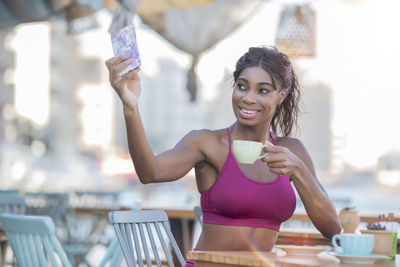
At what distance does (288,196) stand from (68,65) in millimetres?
74508

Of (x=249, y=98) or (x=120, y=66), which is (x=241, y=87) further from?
(x=120, y=66)

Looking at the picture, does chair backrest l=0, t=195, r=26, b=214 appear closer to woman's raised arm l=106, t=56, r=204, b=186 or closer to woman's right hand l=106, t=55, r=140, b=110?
woman's raised arm l=106, t=56, r=204, b=186

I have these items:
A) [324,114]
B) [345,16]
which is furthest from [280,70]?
[324,114]

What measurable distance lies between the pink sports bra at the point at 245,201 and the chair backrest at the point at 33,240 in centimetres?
53

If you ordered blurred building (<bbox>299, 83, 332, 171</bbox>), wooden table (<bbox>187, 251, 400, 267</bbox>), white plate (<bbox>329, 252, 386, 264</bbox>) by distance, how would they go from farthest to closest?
blurred building (<bbox>299, 83, 332, 171</bbox>), white plate (<bbox>329, 252, 386, 264</bbox>), wooden table (<bbox>187, 251, 400, 267</bbox>)

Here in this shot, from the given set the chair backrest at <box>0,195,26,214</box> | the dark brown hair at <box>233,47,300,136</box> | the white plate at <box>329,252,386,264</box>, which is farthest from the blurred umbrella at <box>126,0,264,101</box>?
the white plate at <box>329,252,386,264</box>

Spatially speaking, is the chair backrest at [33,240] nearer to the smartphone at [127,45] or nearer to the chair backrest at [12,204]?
the smartphone at [127,45]

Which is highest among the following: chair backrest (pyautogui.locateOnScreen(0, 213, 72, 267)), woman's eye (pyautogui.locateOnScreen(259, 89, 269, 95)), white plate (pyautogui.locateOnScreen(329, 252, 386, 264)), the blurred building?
woman's eye (pyautogui.locateOnScreen(259, 89, 269, 95))

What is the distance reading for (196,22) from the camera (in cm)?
574

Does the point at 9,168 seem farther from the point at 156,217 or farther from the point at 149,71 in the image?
the point at 149,71

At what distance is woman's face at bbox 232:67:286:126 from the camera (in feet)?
6.98

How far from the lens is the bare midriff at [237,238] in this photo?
2.10 m

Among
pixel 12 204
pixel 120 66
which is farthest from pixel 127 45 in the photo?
pixel 12 204

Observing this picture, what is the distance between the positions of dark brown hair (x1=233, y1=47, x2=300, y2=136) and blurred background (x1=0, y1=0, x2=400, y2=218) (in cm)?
117
